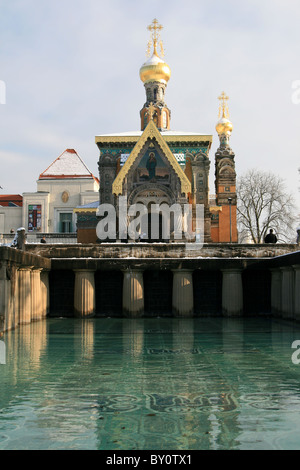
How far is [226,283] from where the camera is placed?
27797 mm

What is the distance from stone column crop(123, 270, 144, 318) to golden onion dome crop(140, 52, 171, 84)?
111 feet

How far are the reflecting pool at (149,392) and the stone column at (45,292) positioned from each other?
7.68 m

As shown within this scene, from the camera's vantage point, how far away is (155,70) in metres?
56.5

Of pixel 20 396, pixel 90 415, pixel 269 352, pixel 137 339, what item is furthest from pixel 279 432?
pixel 137 339

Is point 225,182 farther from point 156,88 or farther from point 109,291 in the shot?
point 109,291

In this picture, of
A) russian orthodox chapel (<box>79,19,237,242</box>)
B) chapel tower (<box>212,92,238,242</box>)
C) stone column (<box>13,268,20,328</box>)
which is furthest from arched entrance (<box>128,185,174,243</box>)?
stone column (<box>13,268,20,328</box>)

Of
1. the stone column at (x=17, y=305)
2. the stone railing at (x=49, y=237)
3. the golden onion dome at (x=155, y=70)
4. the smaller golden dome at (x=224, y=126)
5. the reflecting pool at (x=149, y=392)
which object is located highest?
the golden onion dome at (x=155, y=70)

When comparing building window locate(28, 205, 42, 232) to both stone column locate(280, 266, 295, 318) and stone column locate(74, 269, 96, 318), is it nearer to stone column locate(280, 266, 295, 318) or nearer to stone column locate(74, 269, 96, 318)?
stone column locate(74, 269, 96, 318)

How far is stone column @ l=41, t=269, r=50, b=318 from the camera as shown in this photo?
27375 millimetres

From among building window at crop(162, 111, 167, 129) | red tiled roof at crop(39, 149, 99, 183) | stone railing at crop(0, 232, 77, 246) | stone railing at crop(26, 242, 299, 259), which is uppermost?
building window at crop(162, 111, 167, 129)

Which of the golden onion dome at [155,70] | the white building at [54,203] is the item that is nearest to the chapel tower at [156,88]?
the golden onion dome at [155,70]

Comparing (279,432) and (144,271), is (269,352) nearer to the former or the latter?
(279,432)

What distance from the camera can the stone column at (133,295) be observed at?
27484 mm

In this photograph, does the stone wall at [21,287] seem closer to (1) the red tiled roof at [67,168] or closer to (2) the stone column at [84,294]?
(2) the stone column at [84,294]
